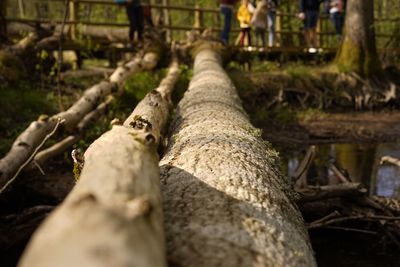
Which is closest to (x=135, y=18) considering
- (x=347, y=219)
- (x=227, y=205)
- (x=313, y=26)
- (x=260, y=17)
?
(x=260, y=17)

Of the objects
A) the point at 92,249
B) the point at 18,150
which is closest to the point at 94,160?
the point at 92,249

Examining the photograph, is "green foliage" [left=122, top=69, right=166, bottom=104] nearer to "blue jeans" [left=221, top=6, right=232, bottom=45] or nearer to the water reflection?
"blue jeans" [left=221, top=6, right=232, bottom=45]

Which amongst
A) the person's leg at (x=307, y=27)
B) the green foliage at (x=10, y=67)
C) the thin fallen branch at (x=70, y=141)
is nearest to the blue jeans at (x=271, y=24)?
the person's leg at (x=307, y=27)

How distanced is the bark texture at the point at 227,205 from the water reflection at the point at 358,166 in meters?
2.32

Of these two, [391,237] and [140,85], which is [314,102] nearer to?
[140,85]

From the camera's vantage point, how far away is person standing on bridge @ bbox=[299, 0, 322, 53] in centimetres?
1295

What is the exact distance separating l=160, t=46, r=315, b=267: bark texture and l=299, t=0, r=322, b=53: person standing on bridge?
31.4 ft

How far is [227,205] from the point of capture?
7.99 ft

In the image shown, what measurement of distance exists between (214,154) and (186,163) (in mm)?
197

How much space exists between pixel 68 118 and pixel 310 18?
7.99 meters

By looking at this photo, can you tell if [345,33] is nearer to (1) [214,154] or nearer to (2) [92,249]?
(1) [214,154]

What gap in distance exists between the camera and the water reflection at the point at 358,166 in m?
6.28

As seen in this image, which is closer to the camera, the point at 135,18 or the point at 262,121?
the point at 262,121

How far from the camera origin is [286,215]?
8.97 feet
